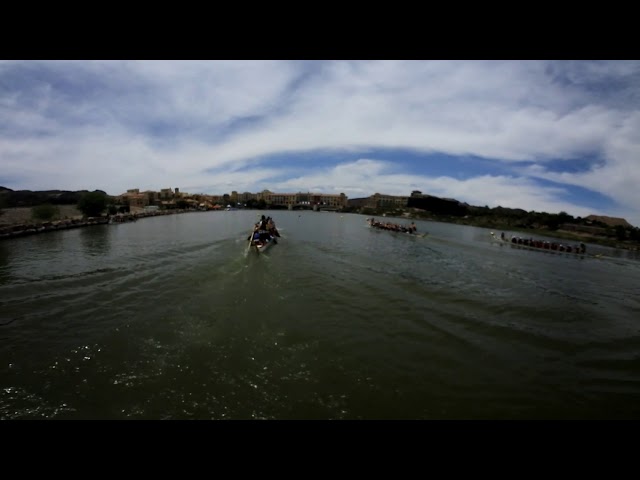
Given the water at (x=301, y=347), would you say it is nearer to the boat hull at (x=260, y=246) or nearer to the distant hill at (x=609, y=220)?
the boat hull at (x=260, y=246)

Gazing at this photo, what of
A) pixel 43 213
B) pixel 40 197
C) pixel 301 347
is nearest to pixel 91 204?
pixel 43 213

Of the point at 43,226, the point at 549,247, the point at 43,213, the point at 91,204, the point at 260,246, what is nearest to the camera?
the point at 260,246

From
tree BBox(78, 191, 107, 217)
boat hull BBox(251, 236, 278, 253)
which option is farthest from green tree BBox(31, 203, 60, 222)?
boat hull BBox(251, 236, 278, 253)

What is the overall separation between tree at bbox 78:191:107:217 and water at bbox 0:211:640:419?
4821 centimetres

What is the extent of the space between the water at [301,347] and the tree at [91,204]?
48.2 m

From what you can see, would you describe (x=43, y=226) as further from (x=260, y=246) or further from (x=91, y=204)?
(x=260, y=246)

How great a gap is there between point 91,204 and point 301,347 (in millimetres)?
64377

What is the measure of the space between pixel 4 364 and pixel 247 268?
1028cm

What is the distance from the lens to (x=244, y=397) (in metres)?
5.61

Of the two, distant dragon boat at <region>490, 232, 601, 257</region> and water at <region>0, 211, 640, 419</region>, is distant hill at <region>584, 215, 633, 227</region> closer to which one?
distant dragon boat at <region>490, 232, 601, 257</region>

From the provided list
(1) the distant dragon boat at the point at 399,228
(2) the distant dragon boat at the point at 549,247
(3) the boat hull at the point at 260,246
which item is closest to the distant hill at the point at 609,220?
(2) the distant dragon boat at the point at 549,247

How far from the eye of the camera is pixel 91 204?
54.5 metres

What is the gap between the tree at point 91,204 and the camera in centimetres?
5415
